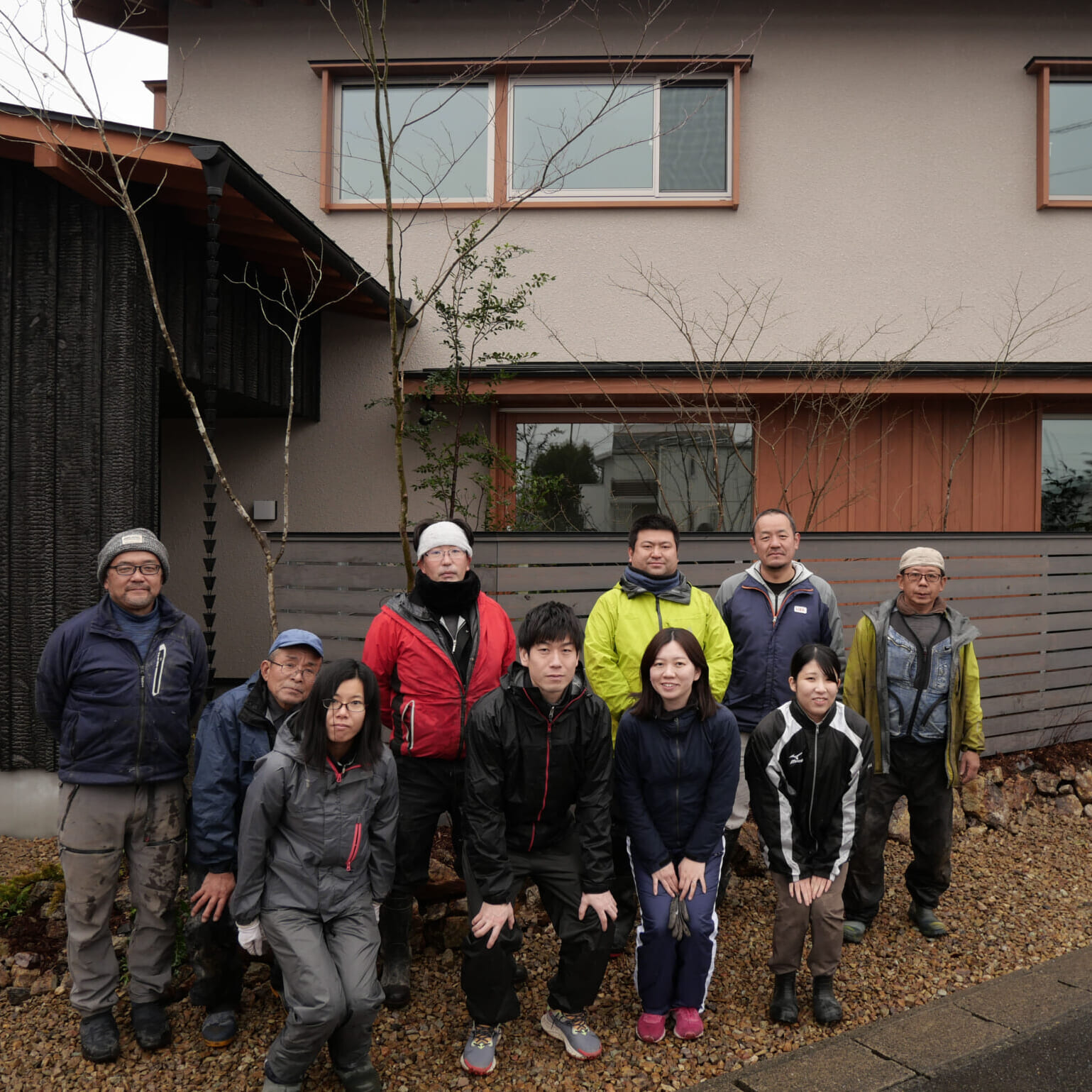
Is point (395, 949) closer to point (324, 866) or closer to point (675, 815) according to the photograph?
point (324, 866)

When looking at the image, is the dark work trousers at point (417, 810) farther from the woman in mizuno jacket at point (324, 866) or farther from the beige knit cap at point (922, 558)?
the beige knit cap at point (922, 558)

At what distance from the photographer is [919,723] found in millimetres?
3943

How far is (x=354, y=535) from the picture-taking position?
4.66 meters

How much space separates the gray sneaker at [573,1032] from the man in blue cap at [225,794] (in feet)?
3.82

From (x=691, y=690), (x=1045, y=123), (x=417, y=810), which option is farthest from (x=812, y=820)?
(x=1045, y=123)

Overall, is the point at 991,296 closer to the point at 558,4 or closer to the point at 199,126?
the point at 558,4

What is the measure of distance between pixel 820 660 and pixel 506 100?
20.4 ft

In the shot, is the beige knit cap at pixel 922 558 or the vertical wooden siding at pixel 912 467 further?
the vertical wooden siding at pixel 912 467

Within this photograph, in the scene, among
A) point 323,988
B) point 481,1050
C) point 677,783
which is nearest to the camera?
point 323,988

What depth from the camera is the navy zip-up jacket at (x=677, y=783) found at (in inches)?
127

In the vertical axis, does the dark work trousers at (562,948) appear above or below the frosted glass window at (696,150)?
below

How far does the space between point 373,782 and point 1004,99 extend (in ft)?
26.6

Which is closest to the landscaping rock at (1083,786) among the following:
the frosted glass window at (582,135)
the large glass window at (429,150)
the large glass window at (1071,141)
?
the large glass window at (1071,141)

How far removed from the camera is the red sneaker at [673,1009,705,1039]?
317 centimetres
